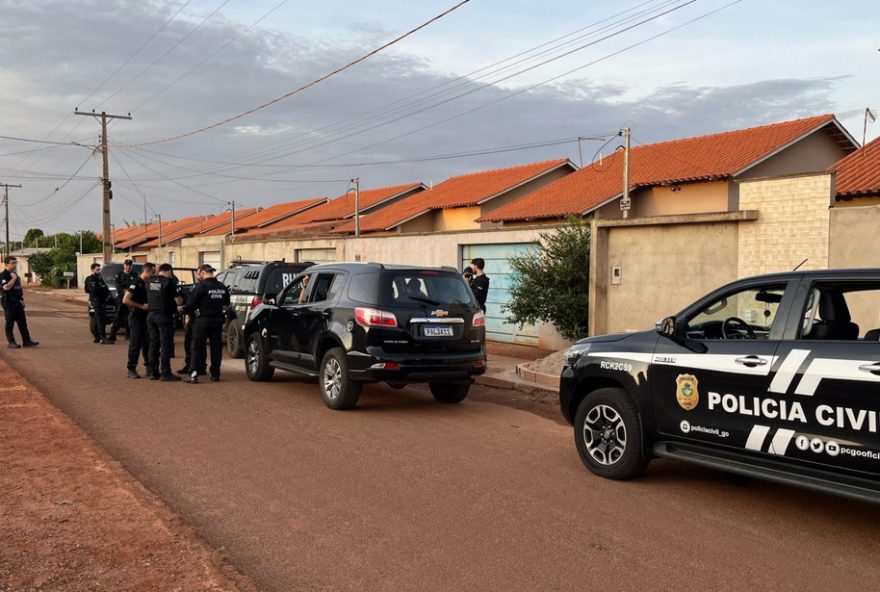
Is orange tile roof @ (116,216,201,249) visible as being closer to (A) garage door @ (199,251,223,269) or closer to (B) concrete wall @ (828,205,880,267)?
(A) garage door @ (199,251,223,269)

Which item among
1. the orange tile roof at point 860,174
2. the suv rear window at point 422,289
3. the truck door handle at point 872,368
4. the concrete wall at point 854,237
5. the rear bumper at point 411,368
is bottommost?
the rear bumper at point 411,368

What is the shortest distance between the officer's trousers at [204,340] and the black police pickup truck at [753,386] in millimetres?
6524

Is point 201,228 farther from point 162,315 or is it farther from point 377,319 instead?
point 377,319

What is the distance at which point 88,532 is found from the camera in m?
4.82

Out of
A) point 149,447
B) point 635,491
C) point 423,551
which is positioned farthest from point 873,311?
point 149,447

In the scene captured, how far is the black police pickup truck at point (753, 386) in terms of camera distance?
16.0 feet

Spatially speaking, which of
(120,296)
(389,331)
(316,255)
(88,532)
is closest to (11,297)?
(120,296)

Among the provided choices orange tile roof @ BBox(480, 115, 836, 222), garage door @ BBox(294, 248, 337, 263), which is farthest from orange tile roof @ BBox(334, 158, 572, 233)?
garage door @ BBox(294, 248, 337, 263)

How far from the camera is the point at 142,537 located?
4723mm

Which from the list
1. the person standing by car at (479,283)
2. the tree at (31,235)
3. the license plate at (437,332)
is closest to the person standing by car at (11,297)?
the person standing by car at (479,283)

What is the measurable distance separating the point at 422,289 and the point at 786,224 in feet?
20.6

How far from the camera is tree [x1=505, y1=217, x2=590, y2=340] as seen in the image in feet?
49.6

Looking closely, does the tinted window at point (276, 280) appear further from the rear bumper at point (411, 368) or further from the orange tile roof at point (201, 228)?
the orange tile roof at point (201, 228)

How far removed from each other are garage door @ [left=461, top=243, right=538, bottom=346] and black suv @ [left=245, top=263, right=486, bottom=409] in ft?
24.7
